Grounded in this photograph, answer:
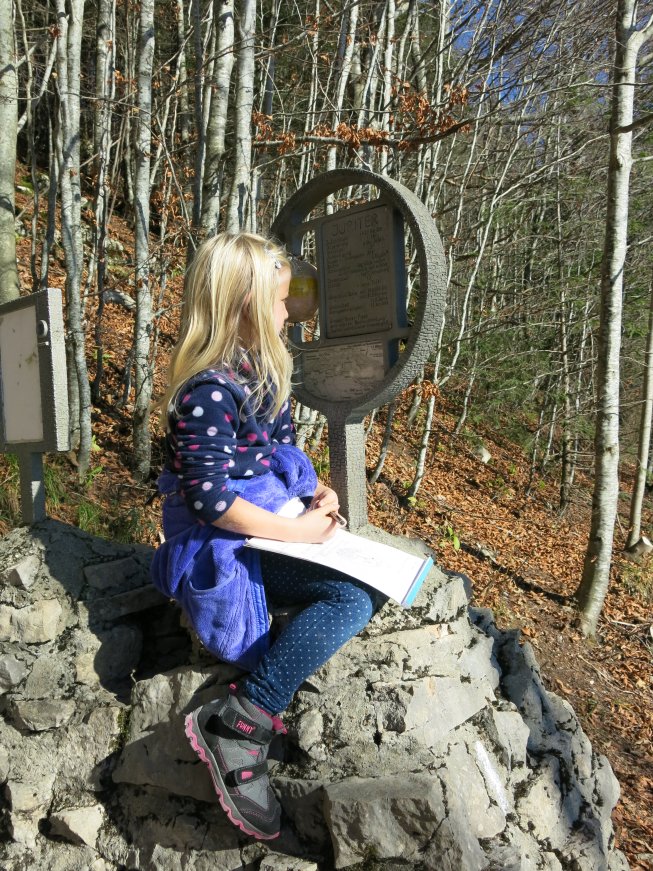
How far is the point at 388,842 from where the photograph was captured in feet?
5.75

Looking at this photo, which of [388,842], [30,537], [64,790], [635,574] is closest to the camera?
[388,842]

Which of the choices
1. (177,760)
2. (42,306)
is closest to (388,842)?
(177,760)

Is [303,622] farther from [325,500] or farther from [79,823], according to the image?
[79,823]

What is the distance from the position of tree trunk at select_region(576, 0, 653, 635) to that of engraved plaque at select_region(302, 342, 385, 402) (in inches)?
152

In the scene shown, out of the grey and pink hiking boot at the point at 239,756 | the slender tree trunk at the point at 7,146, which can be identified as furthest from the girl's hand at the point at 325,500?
the slender tree trunk at the point at 7,146

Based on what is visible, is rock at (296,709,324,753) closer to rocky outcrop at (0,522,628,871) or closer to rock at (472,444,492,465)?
rocky outcrop at (0,522,628,871)

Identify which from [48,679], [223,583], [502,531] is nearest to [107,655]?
[48,679]

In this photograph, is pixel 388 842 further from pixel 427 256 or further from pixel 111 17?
pixel 111 17

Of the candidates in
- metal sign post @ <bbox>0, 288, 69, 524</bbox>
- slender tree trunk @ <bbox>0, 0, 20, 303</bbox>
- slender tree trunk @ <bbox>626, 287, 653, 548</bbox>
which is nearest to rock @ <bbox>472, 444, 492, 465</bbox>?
slender tree trunk @ <bbox>626, 287, 653, 548</bbox>

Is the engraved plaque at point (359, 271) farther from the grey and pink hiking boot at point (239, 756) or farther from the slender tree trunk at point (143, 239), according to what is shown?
the slender tree trunk at point (143, 239)

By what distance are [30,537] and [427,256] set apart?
Answer: 199 centimetres

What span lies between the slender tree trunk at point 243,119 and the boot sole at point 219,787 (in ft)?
11.0

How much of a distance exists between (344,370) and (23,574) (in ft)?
4.98

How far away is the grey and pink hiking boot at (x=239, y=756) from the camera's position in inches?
69.8
